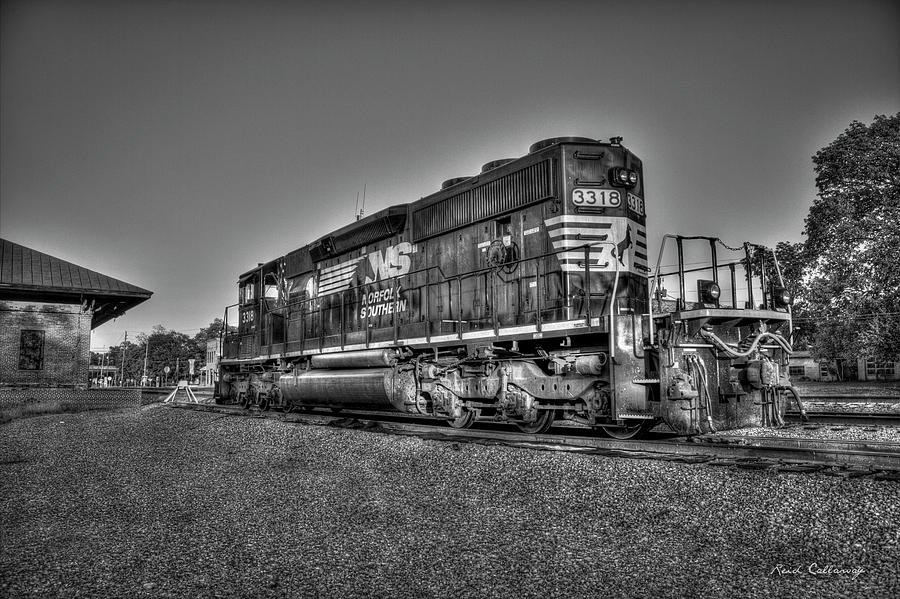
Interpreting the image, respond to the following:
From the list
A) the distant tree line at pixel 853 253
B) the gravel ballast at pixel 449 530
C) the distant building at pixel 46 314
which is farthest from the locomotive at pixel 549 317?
the distant building at pixel 46 314

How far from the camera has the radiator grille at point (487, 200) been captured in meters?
8.68

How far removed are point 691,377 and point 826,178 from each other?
17871 millimetres

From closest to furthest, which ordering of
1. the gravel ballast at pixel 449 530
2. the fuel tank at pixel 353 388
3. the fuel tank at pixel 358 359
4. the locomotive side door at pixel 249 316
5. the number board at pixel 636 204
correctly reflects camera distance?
the gravel ballast at pixel 449 530 → the number board at pixel 636 204 → the fuel tank at pixel 353 388 → the fuel tank at pixel 358 359 → the locomotive side door at pixel 249 316

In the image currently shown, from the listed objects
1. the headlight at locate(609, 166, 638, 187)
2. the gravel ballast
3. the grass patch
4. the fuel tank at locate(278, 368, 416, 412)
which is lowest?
the grass patch

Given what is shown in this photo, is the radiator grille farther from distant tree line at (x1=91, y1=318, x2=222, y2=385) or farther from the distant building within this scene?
distant tree line at (x1=91, y1=318, x2=222, y2=385)

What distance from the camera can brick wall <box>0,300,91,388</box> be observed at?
2020 cm

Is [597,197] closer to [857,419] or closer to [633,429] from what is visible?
[633,429]

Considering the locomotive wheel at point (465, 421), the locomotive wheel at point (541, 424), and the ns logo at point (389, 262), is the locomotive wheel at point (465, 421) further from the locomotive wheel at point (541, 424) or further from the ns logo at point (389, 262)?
the ns logo at point (389, 262)

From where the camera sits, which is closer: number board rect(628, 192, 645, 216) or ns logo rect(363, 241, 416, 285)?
number board rect(628, 192, 645, 216)

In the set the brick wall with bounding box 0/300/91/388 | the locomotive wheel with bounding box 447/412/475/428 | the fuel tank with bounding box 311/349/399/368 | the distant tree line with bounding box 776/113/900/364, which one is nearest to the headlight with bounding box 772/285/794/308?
the locomotive wheel with bounding box 447/412/475/428

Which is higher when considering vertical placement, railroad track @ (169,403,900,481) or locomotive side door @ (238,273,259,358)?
locomotive side door @ (238,273,259,358)

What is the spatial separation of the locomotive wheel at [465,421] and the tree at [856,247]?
15071 mm

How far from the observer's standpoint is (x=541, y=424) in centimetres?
826

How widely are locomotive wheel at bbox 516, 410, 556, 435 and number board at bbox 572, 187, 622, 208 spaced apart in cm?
282
